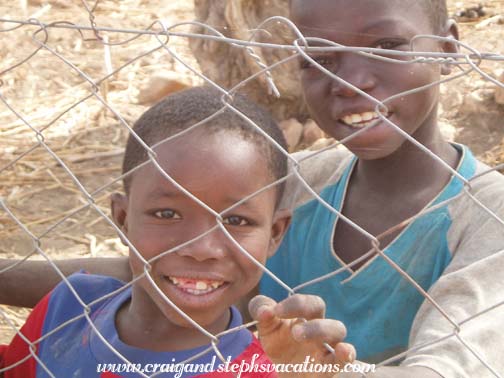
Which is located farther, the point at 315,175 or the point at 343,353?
the point at 315,175

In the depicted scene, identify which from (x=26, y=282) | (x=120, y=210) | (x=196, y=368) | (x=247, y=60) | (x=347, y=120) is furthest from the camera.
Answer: (x=247, y=60)

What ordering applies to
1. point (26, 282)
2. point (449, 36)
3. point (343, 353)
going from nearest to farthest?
point (343, 353)
point (449, 36)
point (26, 282)

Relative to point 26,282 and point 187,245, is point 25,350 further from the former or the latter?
point 187,245

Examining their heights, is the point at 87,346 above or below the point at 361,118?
below

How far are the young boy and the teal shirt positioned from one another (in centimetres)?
30

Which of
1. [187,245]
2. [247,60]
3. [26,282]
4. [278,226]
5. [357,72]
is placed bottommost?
[247,60]

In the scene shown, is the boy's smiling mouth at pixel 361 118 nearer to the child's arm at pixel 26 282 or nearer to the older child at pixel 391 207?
the older child at pixel 391 207

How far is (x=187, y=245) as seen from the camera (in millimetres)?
1462

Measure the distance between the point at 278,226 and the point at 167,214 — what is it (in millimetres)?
236

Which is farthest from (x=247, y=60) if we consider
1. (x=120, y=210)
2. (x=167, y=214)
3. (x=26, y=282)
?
(x=167, y=214)

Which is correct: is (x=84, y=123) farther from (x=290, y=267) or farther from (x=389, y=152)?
(x=389, y=152)

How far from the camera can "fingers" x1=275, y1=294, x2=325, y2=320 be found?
1.23 metres

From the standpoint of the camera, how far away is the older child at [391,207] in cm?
160

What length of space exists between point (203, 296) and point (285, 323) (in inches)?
10.0
